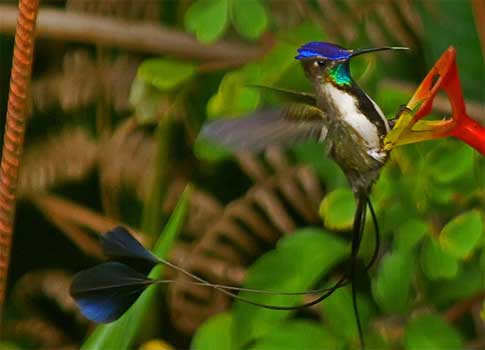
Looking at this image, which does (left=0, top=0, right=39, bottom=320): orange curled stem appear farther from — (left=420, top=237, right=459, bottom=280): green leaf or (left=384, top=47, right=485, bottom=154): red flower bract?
(left=420, top=237, right=459, bottom=280): green leaf

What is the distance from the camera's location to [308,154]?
120 cm

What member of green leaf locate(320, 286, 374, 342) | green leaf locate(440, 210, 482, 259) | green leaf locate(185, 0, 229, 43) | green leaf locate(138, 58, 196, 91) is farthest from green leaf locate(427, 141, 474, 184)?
green leaf locate(138, 58, 196, 91)

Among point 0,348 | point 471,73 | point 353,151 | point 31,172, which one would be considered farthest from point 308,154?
point 353,151

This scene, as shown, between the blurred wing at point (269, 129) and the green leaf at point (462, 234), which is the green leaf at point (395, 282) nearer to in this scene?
the green leaf at point (462, 234)

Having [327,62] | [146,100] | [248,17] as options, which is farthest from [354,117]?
[146,100]

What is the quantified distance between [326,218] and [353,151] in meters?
0.41

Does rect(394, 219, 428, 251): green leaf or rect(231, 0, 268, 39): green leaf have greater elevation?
rect(231, 0, 268, 39): green leaf

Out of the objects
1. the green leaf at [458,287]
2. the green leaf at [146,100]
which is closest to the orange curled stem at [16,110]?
the green leaf at [458,287]

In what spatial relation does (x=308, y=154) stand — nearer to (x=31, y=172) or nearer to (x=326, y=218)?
(x=326, y=218)

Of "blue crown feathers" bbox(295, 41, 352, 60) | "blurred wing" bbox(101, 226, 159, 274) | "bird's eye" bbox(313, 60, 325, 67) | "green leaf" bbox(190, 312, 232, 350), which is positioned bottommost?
"green leaf" bbox(190, 312, 232, 350)

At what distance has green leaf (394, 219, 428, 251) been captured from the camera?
0.88m

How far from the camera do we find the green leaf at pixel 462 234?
2.77 ft

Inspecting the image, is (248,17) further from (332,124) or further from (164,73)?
(332,124)

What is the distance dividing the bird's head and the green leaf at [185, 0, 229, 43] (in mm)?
466
